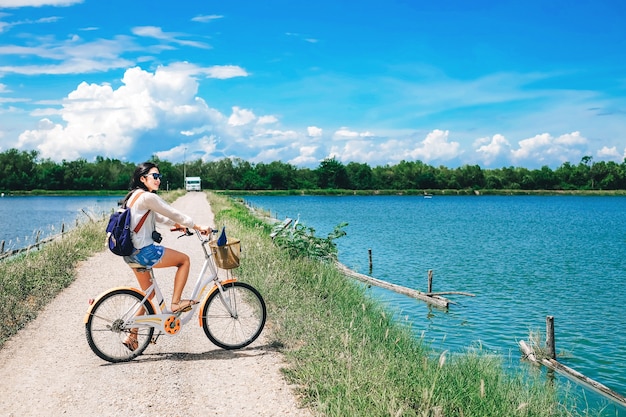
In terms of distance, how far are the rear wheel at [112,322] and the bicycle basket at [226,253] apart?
3.35 ft

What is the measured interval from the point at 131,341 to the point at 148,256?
1.17 meters

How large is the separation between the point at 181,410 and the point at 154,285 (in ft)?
5.52

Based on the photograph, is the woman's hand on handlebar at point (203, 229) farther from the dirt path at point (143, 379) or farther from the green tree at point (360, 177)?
the green tree at point (360, 177)

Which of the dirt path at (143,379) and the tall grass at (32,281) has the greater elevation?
the tall grass at (32,281)

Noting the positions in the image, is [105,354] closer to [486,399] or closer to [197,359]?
[197,359]

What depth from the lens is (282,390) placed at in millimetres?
5801

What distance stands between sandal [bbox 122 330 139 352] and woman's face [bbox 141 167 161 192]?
1718 millimetres

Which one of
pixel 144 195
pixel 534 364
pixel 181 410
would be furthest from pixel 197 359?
pixel 534 364

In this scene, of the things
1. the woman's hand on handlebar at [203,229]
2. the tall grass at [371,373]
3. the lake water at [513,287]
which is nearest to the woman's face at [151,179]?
the woman's hand on handlebar at [203,229]

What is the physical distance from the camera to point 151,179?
248 inches

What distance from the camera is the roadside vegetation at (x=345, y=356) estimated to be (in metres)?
5.24

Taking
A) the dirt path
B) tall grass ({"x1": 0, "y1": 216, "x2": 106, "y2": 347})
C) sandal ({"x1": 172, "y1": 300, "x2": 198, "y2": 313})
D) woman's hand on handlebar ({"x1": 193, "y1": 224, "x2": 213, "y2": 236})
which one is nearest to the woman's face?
woman's hand on handlebar ({"x1": 193, "y1": 224, "x2": 213, "y2": 236})

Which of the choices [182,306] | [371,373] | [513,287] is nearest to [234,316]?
[182,306]

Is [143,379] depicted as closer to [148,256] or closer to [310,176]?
[148,256]
